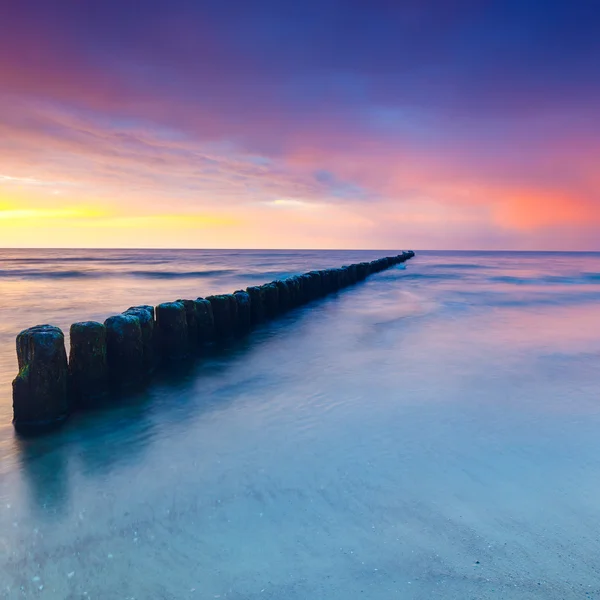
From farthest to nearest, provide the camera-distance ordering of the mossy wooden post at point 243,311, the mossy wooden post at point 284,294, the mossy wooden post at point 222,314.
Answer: the mossy wooden post at point 284,294
the mossy wooden post at point 243,311
the mossy wooden post at point 222,314

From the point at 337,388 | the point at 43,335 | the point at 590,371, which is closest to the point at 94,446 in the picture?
the point at 43,335

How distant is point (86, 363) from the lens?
4180 millimetres

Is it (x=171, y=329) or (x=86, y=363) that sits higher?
(x=171, y=329)

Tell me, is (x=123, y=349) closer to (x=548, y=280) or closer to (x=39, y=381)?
(x=39, y=381)

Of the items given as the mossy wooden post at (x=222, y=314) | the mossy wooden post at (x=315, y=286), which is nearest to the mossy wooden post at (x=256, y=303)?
the mossy wooden post at (x=222, y=314)

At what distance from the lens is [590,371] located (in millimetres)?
5707

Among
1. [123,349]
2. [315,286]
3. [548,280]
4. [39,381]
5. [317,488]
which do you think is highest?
[315,286]

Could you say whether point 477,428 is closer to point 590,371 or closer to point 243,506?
point 243,506

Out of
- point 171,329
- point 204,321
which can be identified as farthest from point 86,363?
point 204,321

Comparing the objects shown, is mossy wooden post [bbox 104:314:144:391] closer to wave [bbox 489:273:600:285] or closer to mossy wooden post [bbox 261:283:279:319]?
mossy wooden post [bbox 261:283:279:319]

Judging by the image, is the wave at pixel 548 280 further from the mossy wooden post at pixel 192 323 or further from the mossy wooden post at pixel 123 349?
the mossy wooden post at pixel 123 349

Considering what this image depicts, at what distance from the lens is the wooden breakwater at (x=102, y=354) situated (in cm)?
371

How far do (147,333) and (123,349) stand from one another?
1.60 feet

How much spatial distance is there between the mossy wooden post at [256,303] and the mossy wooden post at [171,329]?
114 inches
